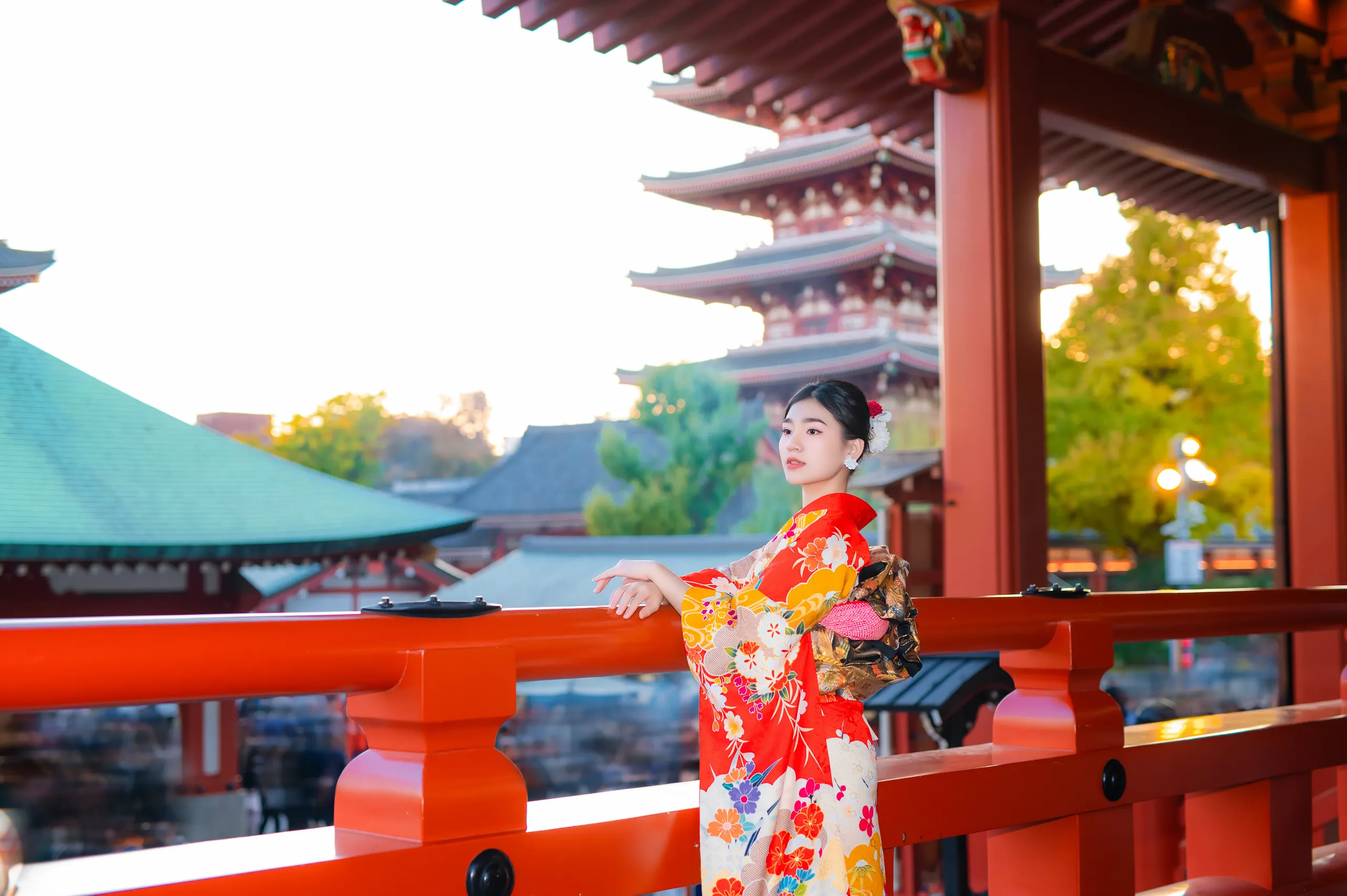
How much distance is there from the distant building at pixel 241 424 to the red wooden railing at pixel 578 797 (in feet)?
80.3

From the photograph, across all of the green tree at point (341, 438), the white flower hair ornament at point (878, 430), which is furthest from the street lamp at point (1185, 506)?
the green tree at point (341, 438)

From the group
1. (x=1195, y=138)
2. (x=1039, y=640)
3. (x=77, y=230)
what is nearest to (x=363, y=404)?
(x=77, y=230)

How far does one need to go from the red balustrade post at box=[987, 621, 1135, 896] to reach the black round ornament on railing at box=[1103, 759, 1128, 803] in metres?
0.01

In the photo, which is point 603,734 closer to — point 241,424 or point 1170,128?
point 1170,128

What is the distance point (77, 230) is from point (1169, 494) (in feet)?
54.8

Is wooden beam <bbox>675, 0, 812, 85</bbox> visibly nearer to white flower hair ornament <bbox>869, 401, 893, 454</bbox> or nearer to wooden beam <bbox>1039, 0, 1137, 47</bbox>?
wooden beam <bbox>1039, 0, 1137, 47</bbox>

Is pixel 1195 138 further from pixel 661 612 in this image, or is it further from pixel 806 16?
pixel 661 612

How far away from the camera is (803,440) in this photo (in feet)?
3.69

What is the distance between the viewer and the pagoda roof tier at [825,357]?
17.1 meters

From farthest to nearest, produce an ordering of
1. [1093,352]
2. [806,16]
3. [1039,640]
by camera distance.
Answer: [1093,352]
[806,16]
[1039,640]

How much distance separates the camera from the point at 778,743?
1.04 m

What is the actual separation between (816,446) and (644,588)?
22 cm

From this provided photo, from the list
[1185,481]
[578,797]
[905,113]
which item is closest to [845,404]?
[578,797]

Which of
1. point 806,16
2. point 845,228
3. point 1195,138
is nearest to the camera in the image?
point 806,16
